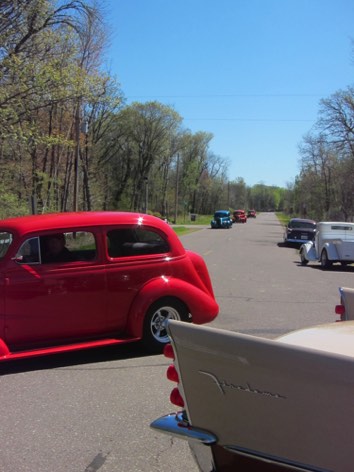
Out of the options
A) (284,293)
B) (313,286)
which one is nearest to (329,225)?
(313,286)

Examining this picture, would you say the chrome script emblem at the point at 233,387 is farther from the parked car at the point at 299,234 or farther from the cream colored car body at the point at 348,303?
the parked car at the point at 299,234

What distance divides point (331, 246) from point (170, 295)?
12.9m

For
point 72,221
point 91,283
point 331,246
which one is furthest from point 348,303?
point 331,246

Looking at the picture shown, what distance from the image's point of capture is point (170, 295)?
247 inches

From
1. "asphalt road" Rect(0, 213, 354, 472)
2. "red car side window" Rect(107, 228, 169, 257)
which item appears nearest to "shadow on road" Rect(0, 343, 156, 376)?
"asphalt road" Rect(0, 213, 354, 472)

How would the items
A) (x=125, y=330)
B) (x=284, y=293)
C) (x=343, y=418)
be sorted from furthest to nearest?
(x=284, y=293) < (x=125, y=330) < (x=343, y=418)

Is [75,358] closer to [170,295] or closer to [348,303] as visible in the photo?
[170,295]

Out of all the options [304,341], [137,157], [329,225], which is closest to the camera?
[304,341]

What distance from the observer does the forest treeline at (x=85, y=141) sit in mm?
15828

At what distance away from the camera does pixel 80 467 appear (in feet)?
11.5

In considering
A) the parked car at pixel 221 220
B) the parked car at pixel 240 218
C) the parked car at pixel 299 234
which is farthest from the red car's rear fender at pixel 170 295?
the parked car at pixel 240 218

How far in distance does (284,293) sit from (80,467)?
879 cm

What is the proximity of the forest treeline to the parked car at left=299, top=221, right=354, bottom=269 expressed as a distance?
9.64 m

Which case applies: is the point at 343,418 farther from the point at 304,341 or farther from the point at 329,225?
the point at 329,225
